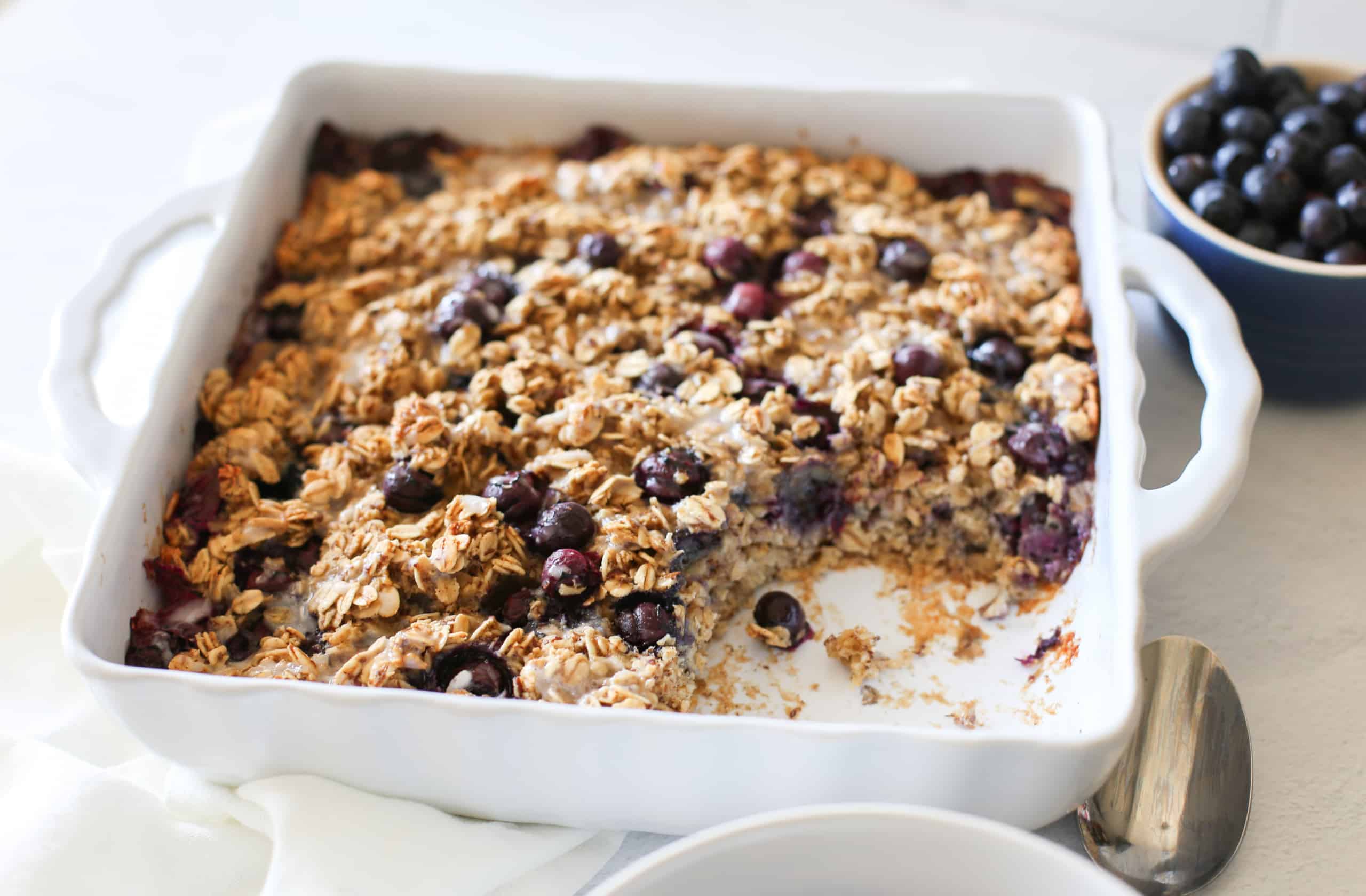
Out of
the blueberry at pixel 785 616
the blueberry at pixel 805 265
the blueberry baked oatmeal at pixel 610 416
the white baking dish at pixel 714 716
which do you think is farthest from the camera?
the blueberry at pixel 805 265

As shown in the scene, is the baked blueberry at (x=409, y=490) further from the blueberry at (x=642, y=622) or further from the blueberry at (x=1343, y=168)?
the blueberry at (x=1343, y=168)

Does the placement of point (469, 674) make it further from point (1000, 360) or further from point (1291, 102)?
point (1291, 102)

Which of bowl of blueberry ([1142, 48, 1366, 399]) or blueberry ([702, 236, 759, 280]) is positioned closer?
bowl of blueberry ([1142, 48, 1366, 399])

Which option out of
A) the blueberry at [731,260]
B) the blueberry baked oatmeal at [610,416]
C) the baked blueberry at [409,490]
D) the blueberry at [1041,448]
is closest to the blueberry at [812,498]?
the blueberry baked oatmeal at [610,416]

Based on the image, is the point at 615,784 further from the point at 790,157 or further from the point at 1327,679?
the point at 790,157

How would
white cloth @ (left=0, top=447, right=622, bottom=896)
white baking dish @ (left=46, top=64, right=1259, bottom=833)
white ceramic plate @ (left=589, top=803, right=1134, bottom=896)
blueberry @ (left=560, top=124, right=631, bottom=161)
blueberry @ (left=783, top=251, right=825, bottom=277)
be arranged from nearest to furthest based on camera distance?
white ceramic plate @ (left=589, top=803, right=1134, bottom=896), white baking dish @ (left=46, top=64, right=1259, bottom=833), white cloth @ (left=0, top=447, right=622, bottom=896), blueberry @ (left=783, top=251, right=825, bottom=277), blueberry @ (left=560, top=124, right=631, bottom=161)

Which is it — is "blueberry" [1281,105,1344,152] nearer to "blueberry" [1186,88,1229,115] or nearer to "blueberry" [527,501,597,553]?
"blueberry" [1186,88,1229,115]

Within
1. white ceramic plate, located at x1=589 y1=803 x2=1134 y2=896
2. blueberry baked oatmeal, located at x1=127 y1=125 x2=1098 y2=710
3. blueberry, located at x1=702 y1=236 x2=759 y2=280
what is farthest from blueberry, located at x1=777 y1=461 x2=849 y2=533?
white ceramic plate, located at x1=589 y1=803 x2=1134 y2=896
